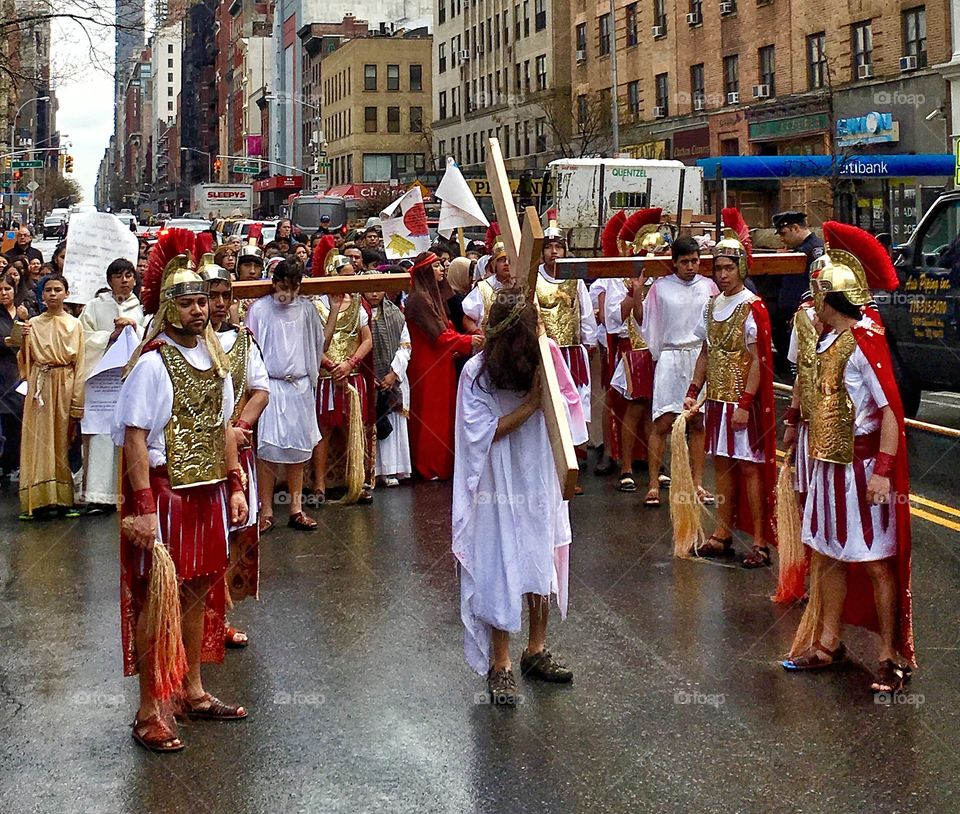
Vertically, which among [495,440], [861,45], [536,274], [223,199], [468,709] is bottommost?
[468,709]

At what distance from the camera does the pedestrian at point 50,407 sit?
10.6 metres

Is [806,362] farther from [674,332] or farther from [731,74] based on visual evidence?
[731,74]

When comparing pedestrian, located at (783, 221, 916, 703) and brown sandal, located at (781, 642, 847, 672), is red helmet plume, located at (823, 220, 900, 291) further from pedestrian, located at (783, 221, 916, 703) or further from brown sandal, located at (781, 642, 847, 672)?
brown sandal, located at (781, 642, 847, 672)

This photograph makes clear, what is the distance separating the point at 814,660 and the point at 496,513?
162 centimetres

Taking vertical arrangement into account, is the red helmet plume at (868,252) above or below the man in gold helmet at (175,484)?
above

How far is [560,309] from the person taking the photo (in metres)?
11.3

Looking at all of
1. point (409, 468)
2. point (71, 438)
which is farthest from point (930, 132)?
point (71, 438)

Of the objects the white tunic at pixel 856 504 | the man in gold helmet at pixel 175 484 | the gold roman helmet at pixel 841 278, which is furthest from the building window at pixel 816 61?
the man in gold helmet at pixel 175 484

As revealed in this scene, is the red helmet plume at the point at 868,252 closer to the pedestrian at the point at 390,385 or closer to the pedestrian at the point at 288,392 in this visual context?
the pedestrian at the point at 288,392

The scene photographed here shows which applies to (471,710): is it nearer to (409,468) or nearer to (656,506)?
(656,506)

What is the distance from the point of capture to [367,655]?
666cm

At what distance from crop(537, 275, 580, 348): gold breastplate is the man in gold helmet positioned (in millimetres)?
5767

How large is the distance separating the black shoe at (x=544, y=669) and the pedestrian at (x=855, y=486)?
1.04 metres

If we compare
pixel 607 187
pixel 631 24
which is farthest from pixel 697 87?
pixel 607 187
